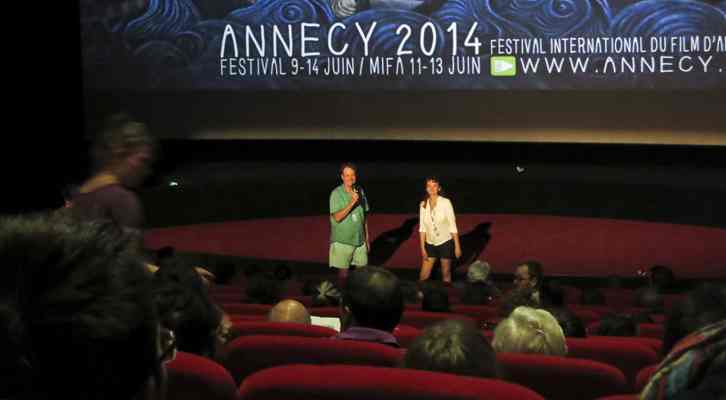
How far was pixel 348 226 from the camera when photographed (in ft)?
29.5

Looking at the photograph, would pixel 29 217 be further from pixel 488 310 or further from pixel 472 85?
pixel 472 85

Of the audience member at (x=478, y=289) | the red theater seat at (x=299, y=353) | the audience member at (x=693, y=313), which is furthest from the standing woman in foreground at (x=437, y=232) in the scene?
the audience member at (x=693, y=313)

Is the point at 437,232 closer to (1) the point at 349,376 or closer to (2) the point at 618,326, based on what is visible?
(2) the point at 618,326

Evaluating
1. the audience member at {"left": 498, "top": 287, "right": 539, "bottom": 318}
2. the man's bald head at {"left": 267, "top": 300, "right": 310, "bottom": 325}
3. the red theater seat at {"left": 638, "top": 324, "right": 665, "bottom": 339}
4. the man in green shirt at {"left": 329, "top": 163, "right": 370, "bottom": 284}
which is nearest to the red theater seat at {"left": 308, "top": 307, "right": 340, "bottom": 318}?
the audience member at {"left": 498, "top": 287, "right": 539, "bottom": 318}

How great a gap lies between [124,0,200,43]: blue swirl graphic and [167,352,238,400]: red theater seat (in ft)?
30.7

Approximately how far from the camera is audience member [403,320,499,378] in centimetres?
224

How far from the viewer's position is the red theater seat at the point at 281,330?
127 inches

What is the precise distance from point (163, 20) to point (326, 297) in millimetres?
6413

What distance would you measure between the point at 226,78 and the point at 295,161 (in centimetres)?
167

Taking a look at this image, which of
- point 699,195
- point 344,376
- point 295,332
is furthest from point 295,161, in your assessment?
point 344,376

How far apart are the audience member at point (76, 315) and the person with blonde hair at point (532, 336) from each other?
2.37 meters

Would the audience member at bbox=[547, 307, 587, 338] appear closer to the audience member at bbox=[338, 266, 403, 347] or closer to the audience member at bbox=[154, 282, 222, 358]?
the audience member at bbox=[338, 266, 403, 347]

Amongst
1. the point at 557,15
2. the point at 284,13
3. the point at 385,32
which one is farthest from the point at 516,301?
the point at 284,13

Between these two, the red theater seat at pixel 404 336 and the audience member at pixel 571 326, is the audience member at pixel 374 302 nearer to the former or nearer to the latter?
the red theater seat at pixel 404 336
